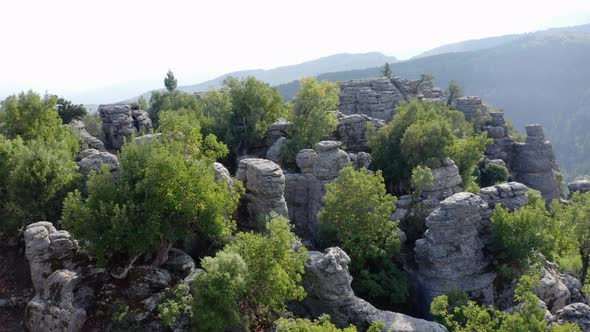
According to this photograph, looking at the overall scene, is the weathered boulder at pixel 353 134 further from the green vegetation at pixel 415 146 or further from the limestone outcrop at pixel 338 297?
the limestone outcrop at pixel 338 297

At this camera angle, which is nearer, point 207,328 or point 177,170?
point 207,328

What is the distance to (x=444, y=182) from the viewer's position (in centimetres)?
5372

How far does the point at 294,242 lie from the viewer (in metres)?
33.4

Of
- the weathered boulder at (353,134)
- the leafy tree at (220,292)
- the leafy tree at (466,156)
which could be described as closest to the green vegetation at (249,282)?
the leafy tree at (220,292)

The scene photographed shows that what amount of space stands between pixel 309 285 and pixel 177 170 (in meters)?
13.4

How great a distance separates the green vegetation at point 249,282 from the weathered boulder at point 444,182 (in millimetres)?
26647

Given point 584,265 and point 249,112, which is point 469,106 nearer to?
point 249,112

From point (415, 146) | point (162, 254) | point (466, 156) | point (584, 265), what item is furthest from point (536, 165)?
point (162, 254)

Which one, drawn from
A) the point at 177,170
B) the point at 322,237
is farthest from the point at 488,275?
the point at 177,170

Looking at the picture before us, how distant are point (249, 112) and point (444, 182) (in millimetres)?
29604

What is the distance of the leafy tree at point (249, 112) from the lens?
62875 mm

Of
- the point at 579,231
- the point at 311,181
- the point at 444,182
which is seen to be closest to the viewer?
the point at 579,231

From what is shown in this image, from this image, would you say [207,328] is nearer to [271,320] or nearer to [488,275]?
[271,320]

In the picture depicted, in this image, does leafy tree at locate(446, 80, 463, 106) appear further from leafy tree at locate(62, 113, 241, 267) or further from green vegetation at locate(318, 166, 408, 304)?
leafy tree at locate(62, 113, 241, 267)
